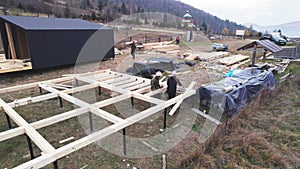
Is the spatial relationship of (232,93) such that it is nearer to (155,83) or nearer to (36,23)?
(155,83)

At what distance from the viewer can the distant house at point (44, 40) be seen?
8.14 meters

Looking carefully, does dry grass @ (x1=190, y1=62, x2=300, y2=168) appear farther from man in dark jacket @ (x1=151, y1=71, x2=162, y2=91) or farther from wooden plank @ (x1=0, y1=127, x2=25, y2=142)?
wooden plank @ (x1=0, y1=127, x2=25, y2=142)

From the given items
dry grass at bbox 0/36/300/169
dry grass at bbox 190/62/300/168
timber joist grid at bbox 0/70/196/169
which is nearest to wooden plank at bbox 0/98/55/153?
timber joist grid at bbox 0/70/196/169

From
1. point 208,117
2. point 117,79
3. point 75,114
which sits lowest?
point 208,117

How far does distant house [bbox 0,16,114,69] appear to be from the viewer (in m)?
8.14

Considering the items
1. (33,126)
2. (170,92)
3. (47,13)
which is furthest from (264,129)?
(47,13)

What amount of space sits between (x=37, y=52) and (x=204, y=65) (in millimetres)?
9167

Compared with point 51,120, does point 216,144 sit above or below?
below

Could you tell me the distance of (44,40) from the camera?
331 inches

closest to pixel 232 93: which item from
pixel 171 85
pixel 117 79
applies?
pixel 171 85

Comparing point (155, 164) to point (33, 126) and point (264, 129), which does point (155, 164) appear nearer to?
point (33, 126)

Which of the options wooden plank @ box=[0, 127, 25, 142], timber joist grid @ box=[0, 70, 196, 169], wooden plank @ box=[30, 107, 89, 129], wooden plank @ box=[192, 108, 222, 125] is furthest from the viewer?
wooden plank @ box=[192, 108, 222, 125]

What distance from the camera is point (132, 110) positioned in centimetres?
515

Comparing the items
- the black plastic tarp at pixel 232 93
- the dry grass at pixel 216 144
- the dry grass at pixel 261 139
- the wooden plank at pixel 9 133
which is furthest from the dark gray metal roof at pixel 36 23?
the dry grass at pixel 261 139
